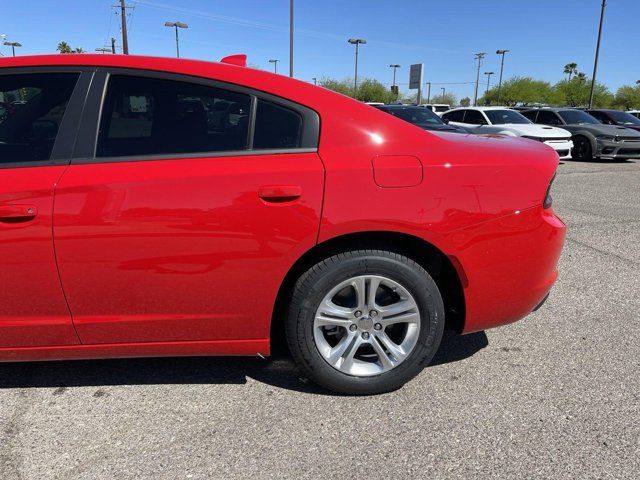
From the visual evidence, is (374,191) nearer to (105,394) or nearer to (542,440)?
(542,440)

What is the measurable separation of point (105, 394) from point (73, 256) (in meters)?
0.83

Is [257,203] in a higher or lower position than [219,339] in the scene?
higher

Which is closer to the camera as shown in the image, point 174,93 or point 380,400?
point 174,93

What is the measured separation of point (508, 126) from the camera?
13.1 metres

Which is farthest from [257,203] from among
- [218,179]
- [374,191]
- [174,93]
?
[174,93]

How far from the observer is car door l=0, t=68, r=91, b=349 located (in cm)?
225

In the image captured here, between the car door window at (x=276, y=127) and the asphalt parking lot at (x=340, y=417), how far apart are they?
1284mm

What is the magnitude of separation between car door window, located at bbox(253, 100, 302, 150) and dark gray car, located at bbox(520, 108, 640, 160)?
45.7 ft

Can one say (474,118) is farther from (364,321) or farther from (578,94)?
(578,94)

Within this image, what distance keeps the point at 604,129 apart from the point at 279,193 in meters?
14.6

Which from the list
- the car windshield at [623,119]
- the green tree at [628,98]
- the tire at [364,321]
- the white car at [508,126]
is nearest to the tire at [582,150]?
the white car at [508,126]

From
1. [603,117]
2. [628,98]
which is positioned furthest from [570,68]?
[603,117]

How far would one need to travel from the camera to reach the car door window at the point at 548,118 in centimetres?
1511

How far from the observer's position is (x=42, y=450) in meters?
2.23
